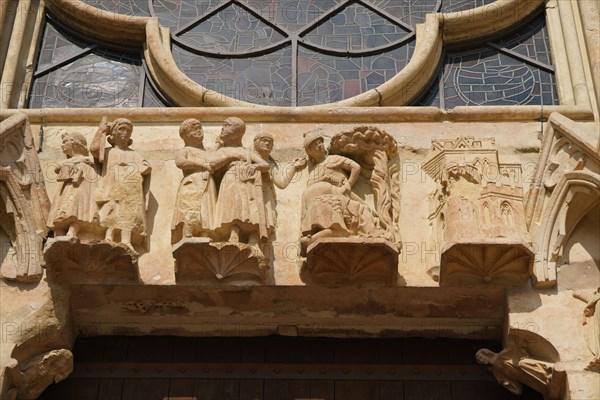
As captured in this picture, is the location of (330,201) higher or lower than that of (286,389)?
higher

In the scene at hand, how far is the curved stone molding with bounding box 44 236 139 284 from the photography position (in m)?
8.49

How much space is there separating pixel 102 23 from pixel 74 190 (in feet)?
7.09

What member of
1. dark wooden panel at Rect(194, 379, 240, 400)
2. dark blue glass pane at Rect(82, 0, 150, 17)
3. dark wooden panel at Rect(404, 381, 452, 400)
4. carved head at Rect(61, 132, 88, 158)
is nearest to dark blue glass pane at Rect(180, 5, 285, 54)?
dark blue glass pane at Rect(82, 0, 150, 17)

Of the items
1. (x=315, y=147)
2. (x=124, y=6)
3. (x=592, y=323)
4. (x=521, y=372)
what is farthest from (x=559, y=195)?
(x=124, y=6)

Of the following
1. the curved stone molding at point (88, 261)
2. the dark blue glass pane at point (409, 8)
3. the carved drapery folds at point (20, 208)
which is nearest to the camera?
the curved stone molding at point (88, 261)

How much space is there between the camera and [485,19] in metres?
10.5

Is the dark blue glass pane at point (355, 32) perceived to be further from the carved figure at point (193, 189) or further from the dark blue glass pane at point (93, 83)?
the carved figure at point (193, 189)

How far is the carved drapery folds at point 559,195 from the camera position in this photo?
8.66m

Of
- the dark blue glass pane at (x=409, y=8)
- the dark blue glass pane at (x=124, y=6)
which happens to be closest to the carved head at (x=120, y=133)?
the dark blue glass pane at (x=124, y=6)

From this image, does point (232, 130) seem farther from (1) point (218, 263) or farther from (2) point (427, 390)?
(2) point (427, 390)

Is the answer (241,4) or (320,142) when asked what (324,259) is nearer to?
(320,142)

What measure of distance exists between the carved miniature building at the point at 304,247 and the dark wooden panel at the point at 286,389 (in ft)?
0.05

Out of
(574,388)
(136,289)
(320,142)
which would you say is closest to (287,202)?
(320,142)

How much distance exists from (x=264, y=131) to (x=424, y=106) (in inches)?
48.3
